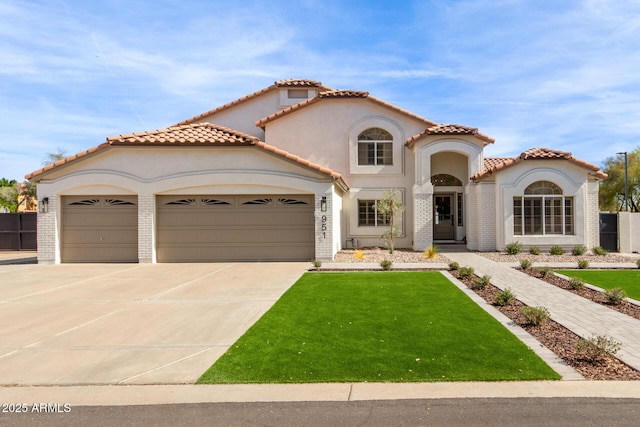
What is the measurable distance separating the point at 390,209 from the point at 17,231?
67.2 feet

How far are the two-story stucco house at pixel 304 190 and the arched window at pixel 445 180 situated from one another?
54mm

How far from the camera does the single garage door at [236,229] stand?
16203 mm

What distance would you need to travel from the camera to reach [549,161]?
60.1 feet

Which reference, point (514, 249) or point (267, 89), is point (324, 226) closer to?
point (514, 249)

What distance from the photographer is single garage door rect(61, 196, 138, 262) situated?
16.3 meters

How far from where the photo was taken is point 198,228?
1633 cm

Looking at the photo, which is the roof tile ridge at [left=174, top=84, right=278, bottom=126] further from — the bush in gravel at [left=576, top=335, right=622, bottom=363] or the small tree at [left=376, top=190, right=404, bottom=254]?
the bush in gravel at [left=576, top=335, right=622, bottom=363]

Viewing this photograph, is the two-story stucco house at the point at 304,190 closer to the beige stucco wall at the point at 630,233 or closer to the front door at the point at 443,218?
the front door at the point at 443,218

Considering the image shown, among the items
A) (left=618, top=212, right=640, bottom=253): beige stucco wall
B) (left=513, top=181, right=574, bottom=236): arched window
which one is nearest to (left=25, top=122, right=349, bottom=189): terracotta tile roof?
(left=513, top=181, right=574, bottom=236): arched window

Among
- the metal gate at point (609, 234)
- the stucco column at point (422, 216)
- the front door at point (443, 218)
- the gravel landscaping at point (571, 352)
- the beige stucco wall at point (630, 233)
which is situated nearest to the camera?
the gravel landscaping at point (571, 352)

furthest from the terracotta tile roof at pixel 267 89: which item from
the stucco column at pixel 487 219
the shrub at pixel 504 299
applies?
the shrub at pixel 504 299

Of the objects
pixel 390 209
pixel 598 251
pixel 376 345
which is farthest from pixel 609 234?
pixel 376 345

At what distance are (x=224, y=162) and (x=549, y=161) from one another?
14.2 meters

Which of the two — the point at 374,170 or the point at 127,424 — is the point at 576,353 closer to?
the point at 127,424
